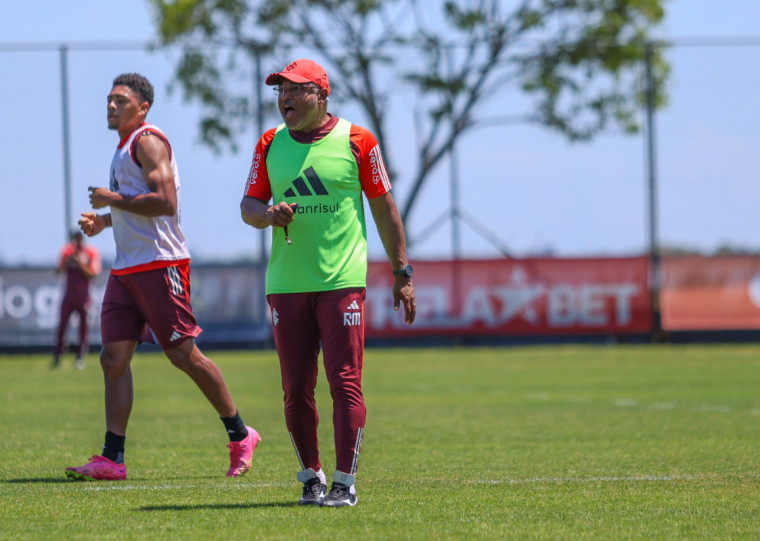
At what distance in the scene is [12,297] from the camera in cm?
2253

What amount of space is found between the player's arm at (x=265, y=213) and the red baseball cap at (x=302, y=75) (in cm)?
56

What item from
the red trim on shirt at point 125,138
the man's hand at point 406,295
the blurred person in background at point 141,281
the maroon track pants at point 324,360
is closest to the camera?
the maroon track pants at point 324,360

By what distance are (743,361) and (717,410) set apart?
8383 millimetres

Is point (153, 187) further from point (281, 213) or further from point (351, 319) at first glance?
point (351, 319)

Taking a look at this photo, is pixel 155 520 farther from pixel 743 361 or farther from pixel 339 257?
pixel 743 361

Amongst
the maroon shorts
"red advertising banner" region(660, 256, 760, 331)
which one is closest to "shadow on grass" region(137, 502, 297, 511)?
the maroon shorts

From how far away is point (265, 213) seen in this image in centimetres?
572

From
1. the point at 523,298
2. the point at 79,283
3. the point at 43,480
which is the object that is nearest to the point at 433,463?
the point at 43,480

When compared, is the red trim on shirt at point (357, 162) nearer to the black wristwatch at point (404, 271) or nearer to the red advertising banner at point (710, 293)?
the black wristwatch at point (404, 271)

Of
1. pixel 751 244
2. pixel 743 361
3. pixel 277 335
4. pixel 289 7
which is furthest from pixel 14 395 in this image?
pixel 289 7

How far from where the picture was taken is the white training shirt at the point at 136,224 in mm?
6980

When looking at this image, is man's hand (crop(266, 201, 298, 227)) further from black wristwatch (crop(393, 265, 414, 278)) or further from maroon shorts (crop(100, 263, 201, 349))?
maroon shorts (crop(100, 263, 201, 349))

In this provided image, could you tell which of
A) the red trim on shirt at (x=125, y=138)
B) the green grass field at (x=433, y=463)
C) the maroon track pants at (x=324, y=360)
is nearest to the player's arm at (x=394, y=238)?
the maroon track pants at (x=324, y=360)

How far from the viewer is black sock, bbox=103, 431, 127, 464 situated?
6.97 meters
